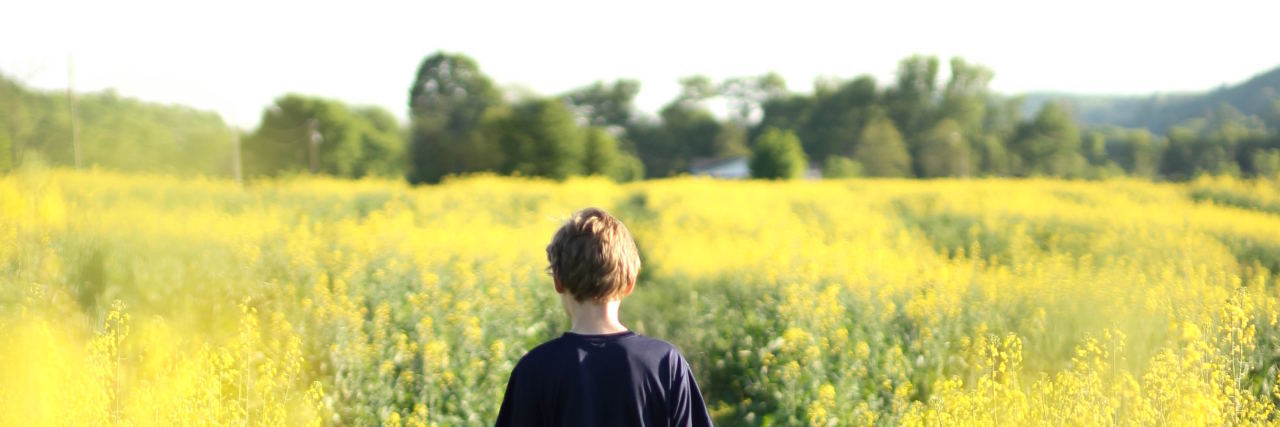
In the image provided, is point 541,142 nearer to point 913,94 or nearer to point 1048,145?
point 1048,145

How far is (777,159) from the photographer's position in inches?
1241

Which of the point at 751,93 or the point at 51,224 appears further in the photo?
the point at 751,93

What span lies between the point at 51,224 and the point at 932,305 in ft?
18.2

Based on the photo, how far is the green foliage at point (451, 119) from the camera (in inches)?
1126

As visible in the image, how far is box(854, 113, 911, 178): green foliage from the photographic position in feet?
106

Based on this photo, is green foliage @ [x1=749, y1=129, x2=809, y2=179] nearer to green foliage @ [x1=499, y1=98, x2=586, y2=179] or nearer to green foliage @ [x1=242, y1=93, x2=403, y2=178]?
green foliage @ [x1=499, y1=98, x2=586, y2=179]

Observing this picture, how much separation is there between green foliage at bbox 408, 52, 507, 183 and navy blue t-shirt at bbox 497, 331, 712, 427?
81.3 feet

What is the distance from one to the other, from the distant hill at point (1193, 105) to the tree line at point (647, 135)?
16cm

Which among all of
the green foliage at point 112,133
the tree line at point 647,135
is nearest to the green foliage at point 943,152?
the tree line at point 647,135

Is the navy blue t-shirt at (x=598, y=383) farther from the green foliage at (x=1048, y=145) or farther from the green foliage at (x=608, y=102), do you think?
the green foliage at (x=608, y=102)

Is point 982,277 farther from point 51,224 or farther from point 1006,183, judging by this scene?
point 1006,183

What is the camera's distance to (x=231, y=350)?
5.19 m

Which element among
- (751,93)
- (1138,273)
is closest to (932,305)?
(1138,273)

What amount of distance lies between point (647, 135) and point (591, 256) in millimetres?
41716
